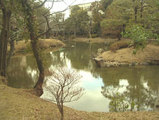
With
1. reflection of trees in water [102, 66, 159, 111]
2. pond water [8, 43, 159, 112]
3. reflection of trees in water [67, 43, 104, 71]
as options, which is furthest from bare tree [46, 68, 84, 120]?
reflection of trees in water [67, 43, 104, 71]

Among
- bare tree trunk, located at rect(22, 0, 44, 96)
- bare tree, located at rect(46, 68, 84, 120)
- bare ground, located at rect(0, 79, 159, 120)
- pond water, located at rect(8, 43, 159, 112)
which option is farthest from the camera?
pond water, located at rect(8, 43, 159, 112)

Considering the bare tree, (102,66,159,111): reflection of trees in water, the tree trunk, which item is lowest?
(102,66,159,111): reflection of trees in water

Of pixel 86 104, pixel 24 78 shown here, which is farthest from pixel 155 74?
pixel 24 78

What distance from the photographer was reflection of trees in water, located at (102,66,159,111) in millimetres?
5220

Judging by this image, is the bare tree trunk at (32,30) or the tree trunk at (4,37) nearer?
the bare tree trunk at (32,30)

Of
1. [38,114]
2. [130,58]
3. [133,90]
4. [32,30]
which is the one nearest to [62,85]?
[38,114]

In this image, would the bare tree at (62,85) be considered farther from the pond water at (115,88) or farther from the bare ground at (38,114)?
the pond water at (115,88)

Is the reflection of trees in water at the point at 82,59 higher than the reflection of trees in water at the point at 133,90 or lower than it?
higher

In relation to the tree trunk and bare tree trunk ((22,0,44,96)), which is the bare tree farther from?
the tree trunk

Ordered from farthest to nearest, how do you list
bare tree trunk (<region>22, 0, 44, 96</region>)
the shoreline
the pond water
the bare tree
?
the shoreline → the pond water → bare tree trunk (<region>22, 0, 44, 96</region>) → the bare tree

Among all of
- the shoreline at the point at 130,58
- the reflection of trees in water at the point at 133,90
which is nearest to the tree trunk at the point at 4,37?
the reflection of trees in water at the point at 133,90

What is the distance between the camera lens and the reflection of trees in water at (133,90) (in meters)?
5.22

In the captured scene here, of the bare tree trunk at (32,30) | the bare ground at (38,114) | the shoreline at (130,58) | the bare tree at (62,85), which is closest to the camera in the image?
the bare tree at (62,85)

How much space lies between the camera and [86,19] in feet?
121
